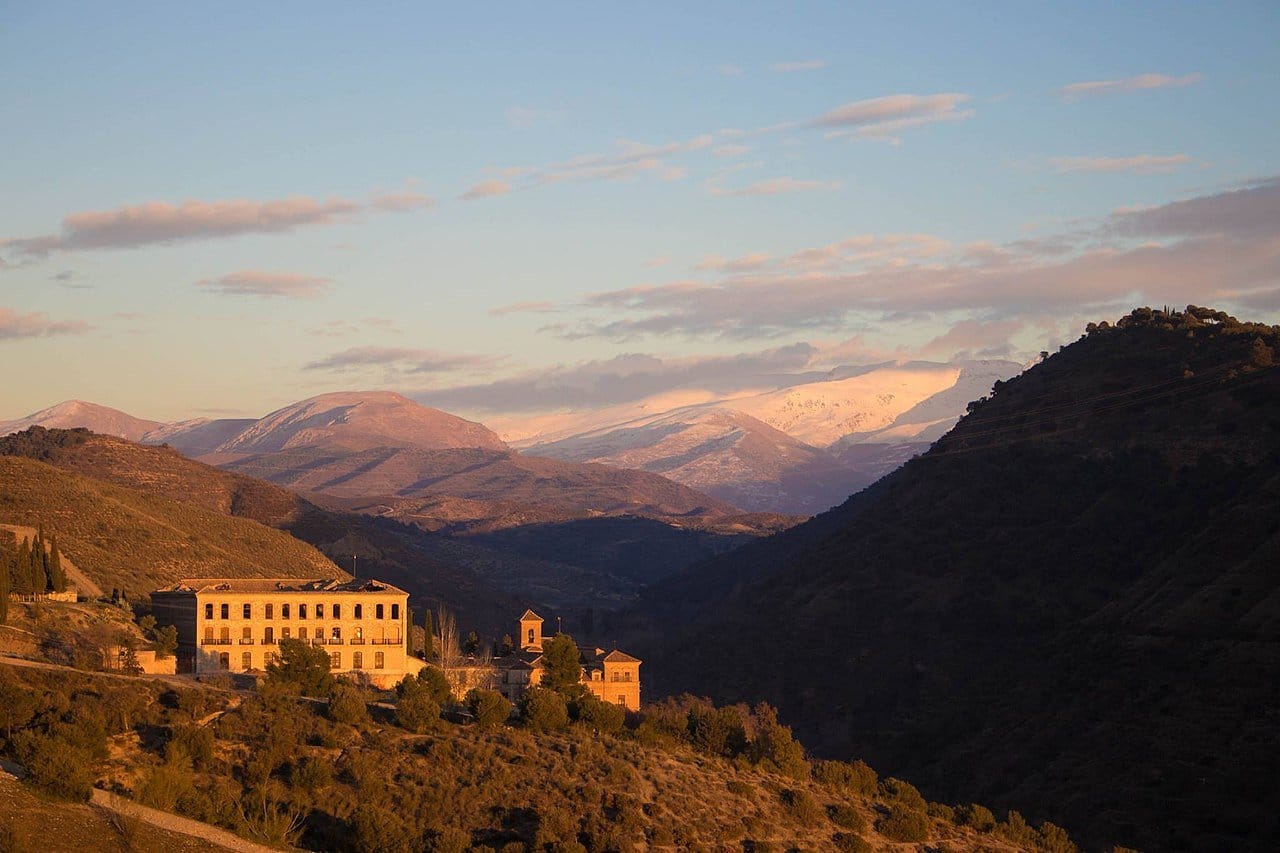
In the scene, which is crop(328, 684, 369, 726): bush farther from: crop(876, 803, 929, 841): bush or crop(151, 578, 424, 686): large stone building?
crop(876, 803, 929, 841): bush

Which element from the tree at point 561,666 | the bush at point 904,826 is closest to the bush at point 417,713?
the tree at point 561,666

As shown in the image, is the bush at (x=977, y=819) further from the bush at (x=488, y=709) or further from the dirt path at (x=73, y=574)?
the dirt path at (x=73, y=574)

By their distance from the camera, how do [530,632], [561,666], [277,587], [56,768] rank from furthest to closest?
[530,632] → [277,587] → [561,666] → [56,768]

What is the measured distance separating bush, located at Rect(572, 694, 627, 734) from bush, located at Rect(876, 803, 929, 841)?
37.4 ft

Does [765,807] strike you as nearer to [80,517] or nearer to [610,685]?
[610,685]

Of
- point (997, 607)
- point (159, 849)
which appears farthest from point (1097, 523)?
point (159, 849)

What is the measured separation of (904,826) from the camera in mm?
66375

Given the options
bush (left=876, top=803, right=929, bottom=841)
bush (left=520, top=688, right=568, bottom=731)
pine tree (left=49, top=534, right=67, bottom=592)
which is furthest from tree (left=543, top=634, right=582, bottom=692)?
pine tree (left=49, top=534, right=67, bottom=592)

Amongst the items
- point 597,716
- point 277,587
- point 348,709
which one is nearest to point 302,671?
point 348,709

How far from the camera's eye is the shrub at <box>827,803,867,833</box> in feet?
215

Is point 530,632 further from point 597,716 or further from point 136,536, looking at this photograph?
point 136,536

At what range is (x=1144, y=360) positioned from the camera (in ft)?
462

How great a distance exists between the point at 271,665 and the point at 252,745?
1201 cm

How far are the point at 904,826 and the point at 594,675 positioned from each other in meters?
25.8
